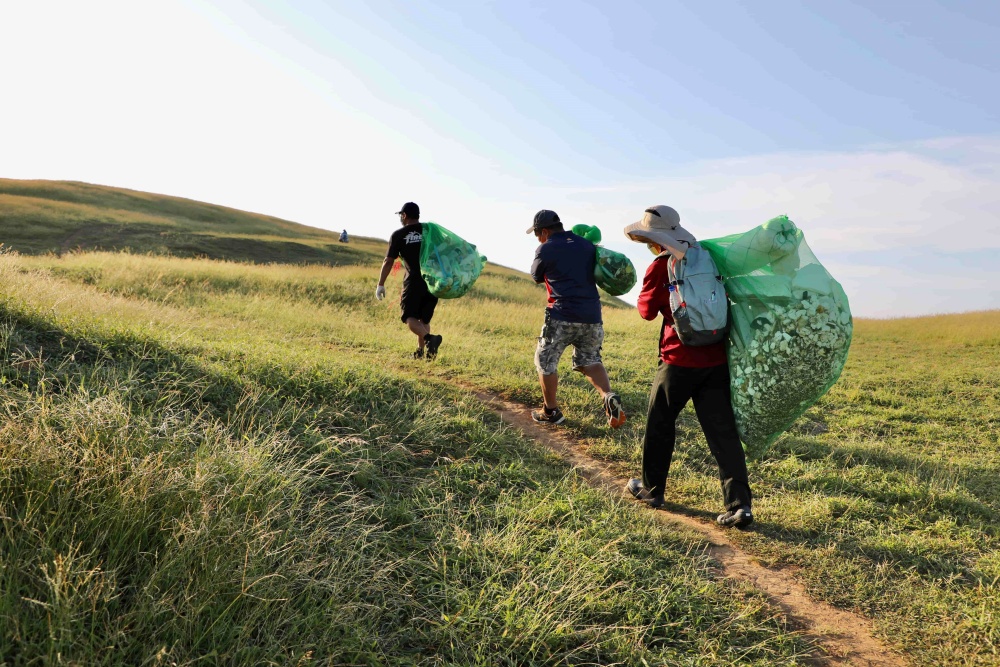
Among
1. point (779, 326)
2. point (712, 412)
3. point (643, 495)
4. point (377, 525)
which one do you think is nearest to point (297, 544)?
point (377, 525)

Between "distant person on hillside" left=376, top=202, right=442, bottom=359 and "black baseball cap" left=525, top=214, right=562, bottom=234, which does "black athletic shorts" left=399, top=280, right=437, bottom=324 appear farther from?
"black baseball cap" left=525, top=214, right=562, bottom=234

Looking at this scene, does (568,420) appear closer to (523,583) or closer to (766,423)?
(766,423)

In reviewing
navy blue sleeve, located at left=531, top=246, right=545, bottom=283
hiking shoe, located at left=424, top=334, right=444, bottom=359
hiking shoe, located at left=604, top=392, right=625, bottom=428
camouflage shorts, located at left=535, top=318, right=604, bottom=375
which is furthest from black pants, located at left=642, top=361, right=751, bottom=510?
hiking shoe, located at left=424, top=334, right=444, bottom=359

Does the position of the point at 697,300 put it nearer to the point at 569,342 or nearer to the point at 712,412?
the point at 712,412

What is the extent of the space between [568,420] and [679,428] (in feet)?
4.47

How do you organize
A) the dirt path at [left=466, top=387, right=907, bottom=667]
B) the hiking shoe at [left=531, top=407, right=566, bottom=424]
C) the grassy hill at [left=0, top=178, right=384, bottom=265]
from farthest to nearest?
the grassy hill at [left=0, top=178, right=384, bottom=265] < the hiking shoe at [left=531, top=407, right=566, bottom=424] < the dirt path at [left=466, top=387, right=907, bottom=667]

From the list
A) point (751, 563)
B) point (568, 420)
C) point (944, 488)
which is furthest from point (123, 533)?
point (944, 488)

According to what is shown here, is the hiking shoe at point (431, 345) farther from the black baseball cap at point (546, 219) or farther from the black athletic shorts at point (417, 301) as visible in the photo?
the black baseball cap at point (546, 219)

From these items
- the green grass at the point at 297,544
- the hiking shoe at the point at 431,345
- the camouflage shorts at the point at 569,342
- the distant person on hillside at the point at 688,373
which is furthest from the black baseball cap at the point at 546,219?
the hiking shoe at the point at 431,345

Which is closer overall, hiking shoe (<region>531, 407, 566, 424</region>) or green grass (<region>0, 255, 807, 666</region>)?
green grass (<region>0, 255, 807, 666</region>)

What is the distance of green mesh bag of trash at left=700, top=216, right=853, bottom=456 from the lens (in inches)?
171

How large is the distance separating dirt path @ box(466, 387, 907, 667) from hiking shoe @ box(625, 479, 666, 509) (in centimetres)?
8

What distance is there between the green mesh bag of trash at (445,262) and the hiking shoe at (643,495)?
4363 millimetres

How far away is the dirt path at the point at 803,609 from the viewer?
3.18 m
